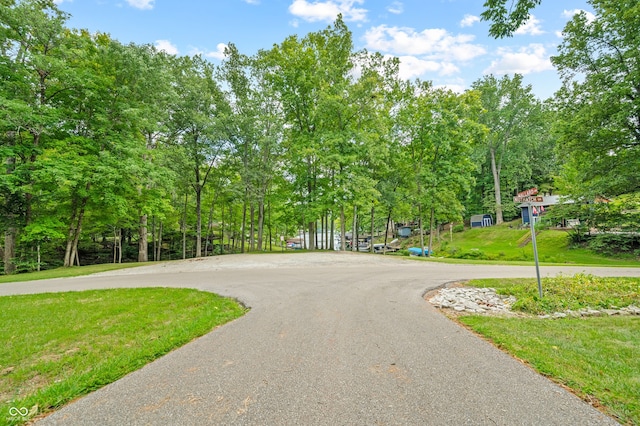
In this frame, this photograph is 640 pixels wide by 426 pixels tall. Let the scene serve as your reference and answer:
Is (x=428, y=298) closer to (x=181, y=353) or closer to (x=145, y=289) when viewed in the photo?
(x=181, y=353)

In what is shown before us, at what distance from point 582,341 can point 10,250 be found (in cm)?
2193

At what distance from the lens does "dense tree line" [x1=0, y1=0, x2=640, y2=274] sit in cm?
1307

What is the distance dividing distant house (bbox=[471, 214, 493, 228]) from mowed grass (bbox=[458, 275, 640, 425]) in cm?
3442

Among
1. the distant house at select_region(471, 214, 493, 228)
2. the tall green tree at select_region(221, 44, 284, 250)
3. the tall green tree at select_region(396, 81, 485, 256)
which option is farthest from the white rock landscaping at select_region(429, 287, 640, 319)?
the distant house at select_region(471, 214, 493, 228)

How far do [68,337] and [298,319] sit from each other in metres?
3.78

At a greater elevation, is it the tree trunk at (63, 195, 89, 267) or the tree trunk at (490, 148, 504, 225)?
the tree trunk at (490, 148, 504, 225)

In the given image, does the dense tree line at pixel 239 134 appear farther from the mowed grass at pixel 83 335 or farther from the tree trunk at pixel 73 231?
the mowed grass at pixel 83 335

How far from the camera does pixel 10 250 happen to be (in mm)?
13656

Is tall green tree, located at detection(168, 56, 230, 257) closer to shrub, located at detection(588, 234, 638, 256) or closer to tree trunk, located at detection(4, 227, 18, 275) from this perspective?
tree trunk, located at detection(4, 227, 18, 275)

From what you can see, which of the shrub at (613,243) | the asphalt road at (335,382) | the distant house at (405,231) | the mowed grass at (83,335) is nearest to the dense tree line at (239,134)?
the shrub at (613,243)

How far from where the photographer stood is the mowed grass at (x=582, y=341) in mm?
2701

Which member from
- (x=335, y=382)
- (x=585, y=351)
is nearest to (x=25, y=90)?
(x=335, y=382)

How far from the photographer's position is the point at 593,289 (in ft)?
23.5

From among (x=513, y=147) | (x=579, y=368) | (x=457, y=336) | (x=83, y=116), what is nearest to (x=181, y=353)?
(x=457, y=336)
